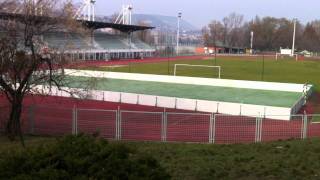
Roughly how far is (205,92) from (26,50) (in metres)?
20.9

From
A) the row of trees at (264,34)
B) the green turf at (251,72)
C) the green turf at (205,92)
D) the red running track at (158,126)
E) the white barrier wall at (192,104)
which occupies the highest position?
the row of trees at (264,34)

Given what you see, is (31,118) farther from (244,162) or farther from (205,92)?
(205,92)

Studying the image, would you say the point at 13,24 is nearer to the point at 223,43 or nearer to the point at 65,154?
the point at 65,154

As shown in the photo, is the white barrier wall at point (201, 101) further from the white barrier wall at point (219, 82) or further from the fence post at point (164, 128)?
the fence post at point (164, 128)

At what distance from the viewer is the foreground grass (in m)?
10.1

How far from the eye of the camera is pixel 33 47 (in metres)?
21.5

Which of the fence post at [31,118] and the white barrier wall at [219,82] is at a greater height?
the white barrier wall at [219,82]

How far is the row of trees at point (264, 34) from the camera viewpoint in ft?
559

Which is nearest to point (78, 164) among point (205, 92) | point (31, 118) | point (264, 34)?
point (31, 118)

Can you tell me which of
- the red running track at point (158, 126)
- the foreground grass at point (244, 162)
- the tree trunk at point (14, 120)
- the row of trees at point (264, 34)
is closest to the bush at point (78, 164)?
the foreground grass at point (244, 162)

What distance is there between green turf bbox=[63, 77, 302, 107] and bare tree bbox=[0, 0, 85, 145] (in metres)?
11.6

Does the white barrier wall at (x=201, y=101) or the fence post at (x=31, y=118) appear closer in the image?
the fence post at (x=31, y=118)

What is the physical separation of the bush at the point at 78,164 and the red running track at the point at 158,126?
15.2 m

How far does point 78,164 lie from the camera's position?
585cm
